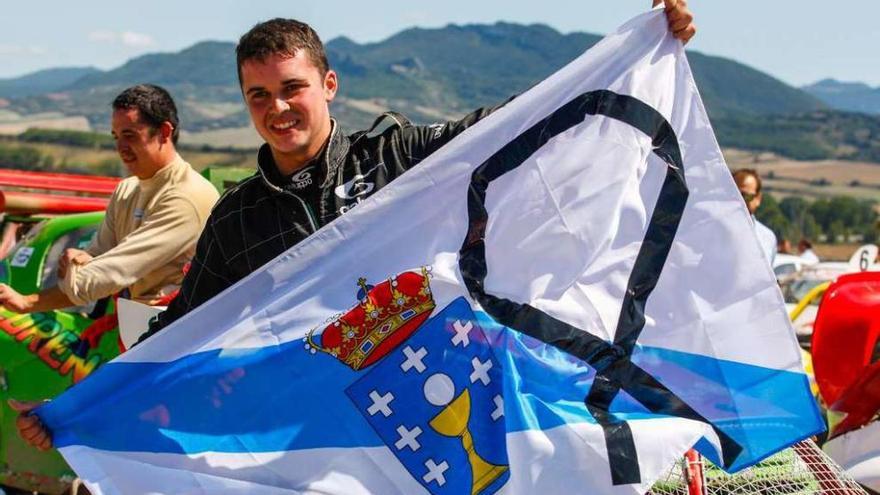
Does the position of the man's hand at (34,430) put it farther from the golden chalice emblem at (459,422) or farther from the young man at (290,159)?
the golden chalice emblem at (459,422)

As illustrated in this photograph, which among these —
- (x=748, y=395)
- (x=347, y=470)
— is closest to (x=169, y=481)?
(x=347, y=470)

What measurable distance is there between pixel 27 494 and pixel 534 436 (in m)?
4.02

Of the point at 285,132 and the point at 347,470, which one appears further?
the point at 285,132

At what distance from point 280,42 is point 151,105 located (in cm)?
198

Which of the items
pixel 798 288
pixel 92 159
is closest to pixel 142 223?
pixel 798 288

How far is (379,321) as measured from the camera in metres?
3.52

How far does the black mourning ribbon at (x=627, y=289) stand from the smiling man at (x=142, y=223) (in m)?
1.97

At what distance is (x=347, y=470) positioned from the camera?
11.3ft

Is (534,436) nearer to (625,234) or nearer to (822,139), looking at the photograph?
(625,234)

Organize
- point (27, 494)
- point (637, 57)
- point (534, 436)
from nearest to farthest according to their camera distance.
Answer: point (534, 436), point (637, 57), point (27, 494)

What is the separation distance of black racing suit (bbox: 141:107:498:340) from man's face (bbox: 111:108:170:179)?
163 centimetres

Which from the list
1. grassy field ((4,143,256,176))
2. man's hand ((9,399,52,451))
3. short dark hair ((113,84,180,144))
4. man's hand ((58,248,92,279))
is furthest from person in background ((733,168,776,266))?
grassy field ((4,143,256,176))

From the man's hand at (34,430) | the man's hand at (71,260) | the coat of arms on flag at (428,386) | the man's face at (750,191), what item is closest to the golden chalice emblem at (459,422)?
the coat of arms on flag at (428,386)

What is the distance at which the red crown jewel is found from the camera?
3.51 m
